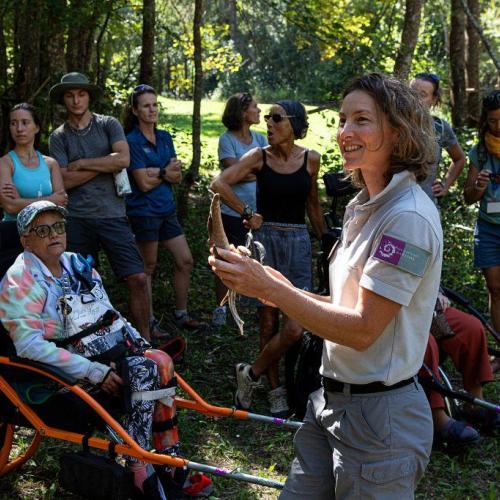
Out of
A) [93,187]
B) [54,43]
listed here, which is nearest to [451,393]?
[93,187]

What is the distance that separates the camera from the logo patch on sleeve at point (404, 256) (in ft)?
6.56

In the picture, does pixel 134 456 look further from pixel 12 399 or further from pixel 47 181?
pixel 47 181

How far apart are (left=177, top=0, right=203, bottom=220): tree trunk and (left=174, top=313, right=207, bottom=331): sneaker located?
2654 millimetres

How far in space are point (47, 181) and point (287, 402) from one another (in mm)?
2167

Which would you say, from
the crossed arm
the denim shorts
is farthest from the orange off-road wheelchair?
the crossed arm

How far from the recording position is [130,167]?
595cm

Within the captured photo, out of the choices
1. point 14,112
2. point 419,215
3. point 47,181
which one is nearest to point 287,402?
point 47,181

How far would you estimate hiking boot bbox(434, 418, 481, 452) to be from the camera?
13.8ft

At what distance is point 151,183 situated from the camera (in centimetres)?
595

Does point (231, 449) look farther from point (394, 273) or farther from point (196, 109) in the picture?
point (196, 109)

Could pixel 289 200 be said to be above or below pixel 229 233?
above

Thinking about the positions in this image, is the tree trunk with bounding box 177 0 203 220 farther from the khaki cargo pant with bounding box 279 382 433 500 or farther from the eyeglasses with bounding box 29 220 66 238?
the khaki cargo pant with bounding box 279 382 433 500

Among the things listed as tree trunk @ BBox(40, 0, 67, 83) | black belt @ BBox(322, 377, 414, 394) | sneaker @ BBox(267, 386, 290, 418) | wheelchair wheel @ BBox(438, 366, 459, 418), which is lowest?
sneaker @ BBox(267, 386, 290, 418)

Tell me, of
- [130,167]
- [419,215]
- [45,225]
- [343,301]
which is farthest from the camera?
[130,167]
